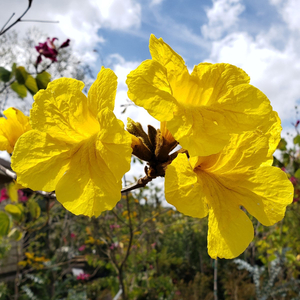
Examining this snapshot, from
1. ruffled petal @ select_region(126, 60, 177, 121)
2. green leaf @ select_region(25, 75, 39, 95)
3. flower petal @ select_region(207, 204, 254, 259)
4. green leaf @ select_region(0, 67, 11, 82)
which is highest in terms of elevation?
green leaf @ select_region(0, 67, 11, 82)

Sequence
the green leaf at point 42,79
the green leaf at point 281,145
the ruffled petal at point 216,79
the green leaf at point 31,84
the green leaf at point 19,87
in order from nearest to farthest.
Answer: the ruffled petal at point 216,79
the green leaf at point 42,79
the green leaf at point 31,84
the green leaf at point 19,87
the green leaf at point 281,145

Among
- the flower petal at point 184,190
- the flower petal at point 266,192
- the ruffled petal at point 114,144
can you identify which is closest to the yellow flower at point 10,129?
the ruffled petal at point 114,144

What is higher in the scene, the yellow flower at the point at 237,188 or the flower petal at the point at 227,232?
the yellow flower at the point at 237,188

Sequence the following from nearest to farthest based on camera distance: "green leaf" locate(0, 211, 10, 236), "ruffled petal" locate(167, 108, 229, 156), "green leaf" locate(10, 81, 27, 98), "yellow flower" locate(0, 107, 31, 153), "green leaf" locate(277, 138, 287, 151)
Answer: "ruffled petal" locate(167, 108, 229, 156) < "yellow flower" locate(0, 107, 31, 153) < "green leaf" locate(0, 211, 10, 236) < "green leaf" locate(10, 81, 27, 98) < "green leaf" locate(277, 138, 287, 151)

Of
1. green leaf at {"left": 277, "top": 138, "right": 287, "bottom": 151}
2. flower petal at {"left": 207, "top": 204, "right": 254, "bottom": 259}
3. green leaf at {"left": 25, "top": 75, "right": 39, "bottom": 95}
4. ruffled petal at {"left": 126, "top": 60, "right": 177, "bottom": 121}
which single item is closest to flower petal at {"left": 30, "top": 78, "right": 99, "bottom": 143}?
ruffled petal at {"left": 126, "top": 60, "right": 177, "bottom": 121}

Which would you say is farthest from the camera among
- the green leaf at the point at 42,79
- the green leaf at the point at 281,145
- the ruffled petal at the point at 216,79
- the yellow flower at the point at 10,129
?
the green leaf at the point at 281,145

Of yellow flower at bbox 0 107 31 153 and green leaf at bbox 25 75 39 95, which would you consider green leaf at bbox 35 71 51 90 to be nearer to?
green leaf at bbox 25 75 39 95

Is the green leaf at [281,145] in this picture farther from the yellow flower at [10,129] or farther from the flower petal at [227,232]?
the yellow flower at [10,129]

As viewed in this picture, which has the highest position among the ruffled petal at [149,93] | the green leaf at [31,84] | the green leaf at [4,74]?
the green leaf at [4,74]
